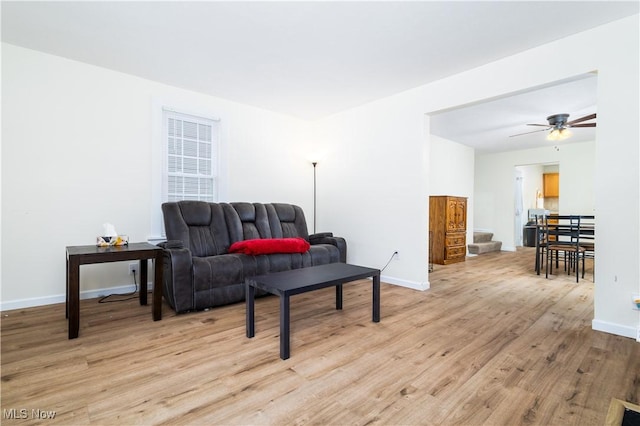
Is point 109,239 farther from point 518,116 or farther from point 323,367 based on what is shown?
point 518,116

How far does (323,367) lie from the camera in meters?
1.92

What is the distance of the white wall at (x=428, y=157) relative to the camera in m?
2.42

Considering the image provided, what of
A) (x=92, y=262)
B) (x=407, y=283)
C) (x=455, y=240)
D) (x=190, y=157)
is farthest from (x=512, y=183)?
(x=92, y=262)

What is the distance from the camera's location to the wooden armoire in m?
5.75

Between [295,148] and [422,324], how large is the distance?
3.48 metres

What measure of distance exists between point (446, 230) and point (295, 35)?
174 inches

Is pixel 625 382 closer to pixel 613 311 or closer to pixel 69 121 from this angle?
pixel 613 311

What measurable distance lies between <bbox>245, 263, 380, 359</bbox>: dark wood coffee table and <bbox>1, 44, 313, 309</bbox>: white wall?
2.10 meters

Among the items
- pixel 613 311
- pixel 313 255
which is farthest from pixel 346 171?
pixel 613 311

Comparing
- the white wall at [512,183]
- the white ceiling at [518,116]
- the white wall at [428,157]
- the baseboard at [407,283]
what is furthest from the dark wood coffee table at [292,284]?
the white wall at [512,183]

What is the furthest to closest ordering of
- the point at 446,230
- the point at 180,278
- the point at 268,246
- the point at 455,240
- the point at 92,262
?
1. the point at 455,240
2. the point at 446,230
3. the point at 268,246
4. the point at 180,278
5. the point at 92,262
